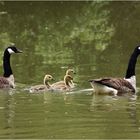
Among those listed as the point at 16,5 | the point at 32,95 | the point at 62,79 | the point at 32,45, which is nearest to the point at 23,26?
the point at 32,45

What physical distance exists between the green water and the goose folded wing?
37 cm

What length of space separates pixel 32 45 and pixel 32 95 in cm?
1124

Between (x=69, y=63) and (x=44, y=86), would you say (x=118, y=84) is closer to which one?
(x=44, y=86)

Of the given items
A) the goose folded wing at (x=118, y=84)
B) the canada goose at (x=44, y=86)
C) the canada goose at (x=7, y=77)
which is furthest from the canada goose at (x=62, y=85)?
the canada goose at (x=7, y=77)

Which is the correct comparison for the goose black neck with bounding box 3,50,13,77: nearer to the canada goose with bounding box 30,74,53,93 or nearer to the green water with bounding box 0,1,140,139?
the green water with bounding box 0,1,140,139

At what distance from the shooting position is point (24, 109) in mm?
14930

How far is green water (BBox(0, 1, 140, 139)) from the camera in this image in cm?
1292

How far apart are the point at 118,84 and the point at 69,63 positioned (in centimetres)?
514

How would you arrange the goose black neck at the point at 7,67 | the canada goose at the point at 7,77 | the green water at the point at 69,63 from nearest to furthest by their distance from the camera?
the green water at the point at 69,63
the canada goose at the point at 7,77
the goose black neck at the point at 7,67

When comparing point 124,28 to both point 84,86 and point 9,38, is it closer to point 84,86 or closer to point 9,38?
point 9,38

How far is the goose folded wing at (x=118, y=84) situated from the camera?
17375 millimetres

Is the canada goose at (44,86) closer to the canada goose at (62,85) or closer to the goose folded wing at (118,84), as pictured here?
the canada goose at (62,85)

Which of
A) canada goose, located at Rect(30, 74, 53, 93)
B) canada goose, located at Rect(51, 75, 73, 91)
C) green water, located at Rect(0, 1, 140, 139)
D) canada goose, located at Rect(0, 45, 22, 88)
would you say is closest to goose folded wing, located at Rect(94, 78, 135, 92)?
green water, located at Rect(0, 1, 140, 139)

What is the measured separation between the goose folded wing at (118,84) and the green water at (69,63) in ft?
1.21
